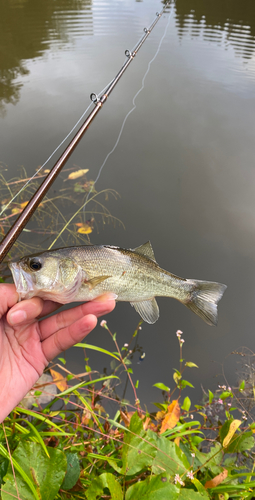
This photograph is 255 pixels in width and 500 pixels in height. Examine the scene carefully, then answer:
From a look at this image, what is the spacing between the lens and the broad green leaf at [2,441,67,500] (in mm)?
1384

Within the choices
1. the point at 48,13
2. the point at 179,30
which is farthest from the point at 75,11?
the point at 179,30

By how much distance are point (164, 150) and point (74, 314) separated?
14.4 feet

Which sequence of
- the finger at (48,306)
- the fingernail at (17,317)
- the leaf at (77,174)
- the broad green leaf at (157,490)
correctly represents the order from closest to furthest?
1. the broad green leaf at (157,490)
2. the fingernail at (17,317)
3. the finger at (48,306)
4. the leaf at (77,174)

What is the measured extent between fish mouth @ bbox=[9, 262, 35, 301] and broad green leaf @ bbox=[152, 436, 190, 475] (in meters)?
1.22

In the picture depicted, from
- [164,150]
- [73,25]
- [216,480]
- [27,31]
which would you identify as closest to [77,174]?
[164,150]

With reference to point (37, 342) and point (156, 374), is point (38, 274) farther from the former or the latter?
point (156, 374)

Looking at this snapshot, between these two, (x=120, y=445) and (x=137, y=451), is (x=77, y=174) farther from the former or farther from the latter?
(x=137, y=451)

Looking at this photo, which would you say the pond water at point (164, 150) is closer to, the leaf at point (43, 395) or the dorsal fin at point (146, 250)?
the leaf at point (43, 395)

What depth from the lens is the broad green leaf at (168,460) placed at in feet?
5.19

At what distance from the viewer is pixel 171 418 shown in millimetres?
2205

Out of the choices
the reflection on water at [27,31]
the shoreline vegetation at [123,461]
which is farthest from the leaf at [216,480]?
the reflection on water at [27,31]

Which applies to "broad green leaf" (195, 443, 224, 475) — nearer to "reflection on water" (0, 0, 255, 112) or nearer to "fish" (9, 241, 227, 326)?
"fish" (9, 241, 227, 326)

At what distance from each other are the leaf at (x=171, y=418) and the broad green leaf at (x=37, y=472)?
945mm

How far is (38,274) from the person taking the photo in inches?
67.4
